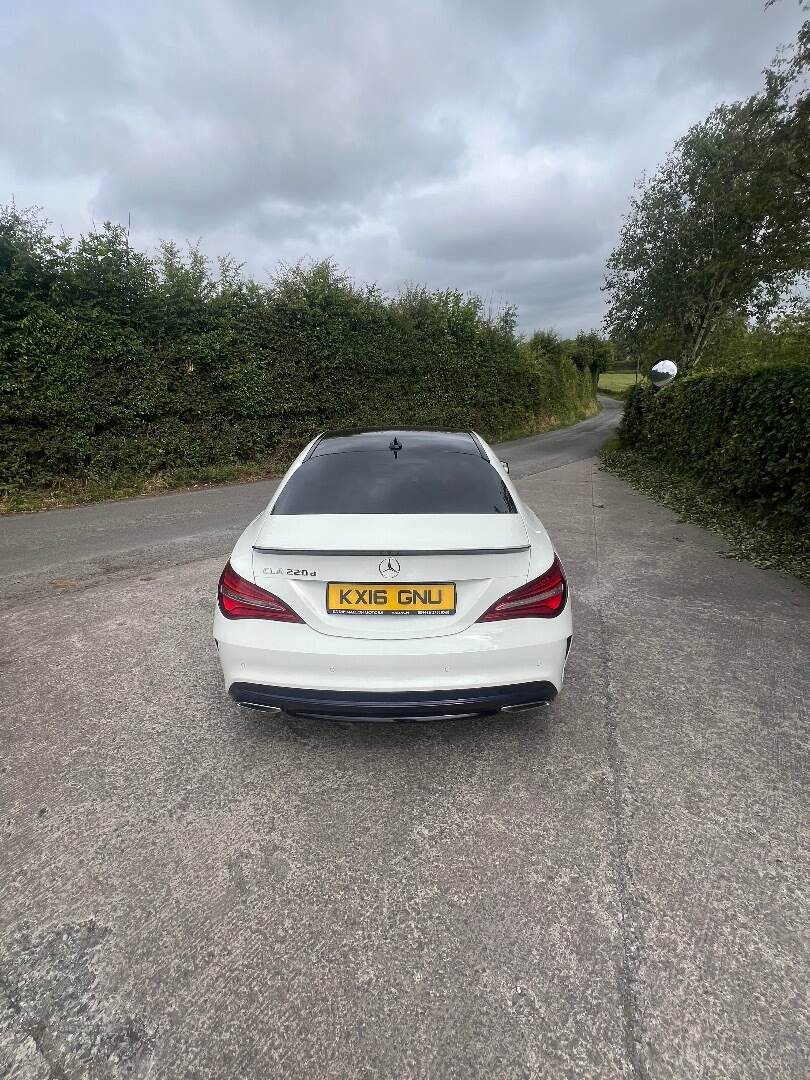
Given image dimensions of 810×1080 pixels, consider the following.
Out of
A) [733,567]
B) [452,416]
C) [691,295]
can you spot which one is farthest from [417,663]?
[691,295]

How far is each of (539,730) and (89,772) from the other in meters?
2.18

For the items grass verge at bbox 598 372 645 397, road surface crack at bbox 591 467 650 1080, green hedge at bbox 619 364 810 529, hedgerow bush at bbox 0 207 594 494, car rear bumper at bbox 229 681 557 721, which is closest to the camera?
road surface crack at bbox 591 467 650 1080

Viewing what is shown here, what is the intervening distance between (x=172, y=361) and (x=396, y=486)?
8564mm

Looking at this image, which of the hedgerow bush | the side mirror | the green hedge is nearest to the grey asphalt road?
the green hedge

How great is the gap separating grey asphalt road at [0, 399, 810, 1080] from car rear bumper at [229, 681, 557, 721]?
1.30 ft

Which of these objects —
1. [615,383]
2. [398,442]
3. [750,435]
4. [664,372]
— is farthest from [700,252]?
[615,383]

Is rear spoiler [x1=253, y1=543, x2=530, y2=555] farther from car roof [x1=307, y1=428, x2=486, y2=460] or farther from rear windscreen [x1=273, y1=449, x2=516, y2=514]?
car roof [x1=307, y1=428, x2=486, y2=460]

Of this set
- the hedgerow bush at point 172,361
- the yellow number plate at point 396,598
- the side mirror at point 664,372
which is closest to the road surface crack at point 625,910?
the yellow number plate at point 396,598

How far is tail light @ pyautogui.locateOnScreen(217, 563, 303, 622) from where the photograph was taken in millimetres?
2258

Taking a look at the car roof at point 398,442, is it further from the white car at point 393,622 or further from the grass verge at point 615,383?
the grass verge at point 615,383

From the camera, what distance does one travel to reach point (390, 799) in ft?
7.50

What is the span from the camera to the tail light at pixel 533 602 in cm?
224

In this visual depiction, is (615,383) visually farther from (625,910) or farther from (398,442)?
(625,910)

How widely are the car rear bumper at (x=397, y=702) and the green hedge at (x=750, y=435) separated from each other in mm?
5359
